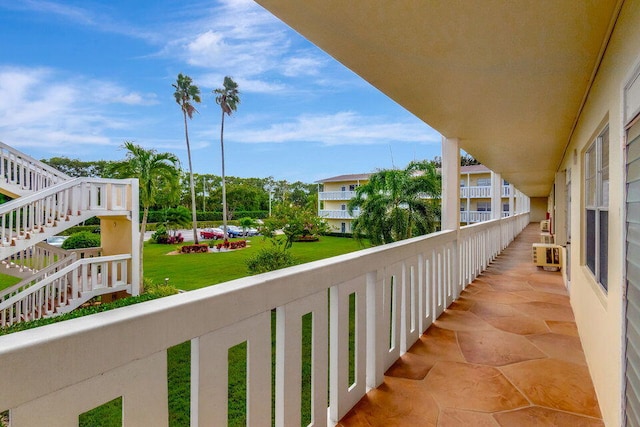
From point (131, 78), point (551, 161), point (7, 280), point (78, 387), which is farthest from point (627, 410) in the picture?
point (7, 280)

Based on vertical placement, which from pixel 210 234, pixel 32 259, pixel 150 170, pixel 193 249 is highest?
pixel 150 170

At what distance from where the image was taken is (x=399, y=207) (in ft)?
26.3

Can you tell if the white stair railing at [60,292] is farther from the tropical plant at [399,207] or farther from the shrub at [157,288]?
the tropical plant at [399,207]

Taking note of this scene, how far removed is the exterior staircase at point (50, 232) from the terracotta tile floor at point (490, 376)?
7425 millimetres

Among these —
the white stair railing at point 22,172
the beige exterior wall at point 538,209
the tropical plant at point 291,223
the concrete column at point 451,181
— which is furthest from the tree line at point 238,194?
the beige exterior wall at point 538,209

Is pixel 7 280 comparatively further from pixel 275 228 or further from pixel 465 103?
pixel 465 103

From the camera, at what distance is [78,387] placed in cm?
75

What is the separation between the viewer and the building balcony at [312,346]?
733 mm

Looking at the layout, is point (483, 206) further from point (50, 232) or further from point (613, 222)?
point (613, 222)

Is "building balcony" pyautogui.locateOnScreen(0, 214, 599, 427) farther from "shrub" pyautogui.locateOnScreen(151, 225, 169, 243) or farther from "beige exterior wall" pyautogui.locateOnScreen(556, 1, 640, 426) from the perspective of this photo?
"shrub" pyautogui.locateOnScreen(151, 225, 169, 243)

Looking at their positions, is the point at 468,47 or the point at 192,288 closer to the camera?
the point at 468,47

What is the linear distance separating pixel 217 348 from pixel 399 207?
286 inches

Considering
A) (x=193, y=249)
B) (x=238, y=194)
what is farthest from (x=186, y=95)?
(x=193, y=249)

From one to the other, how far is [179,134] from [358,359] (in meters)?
14.3
